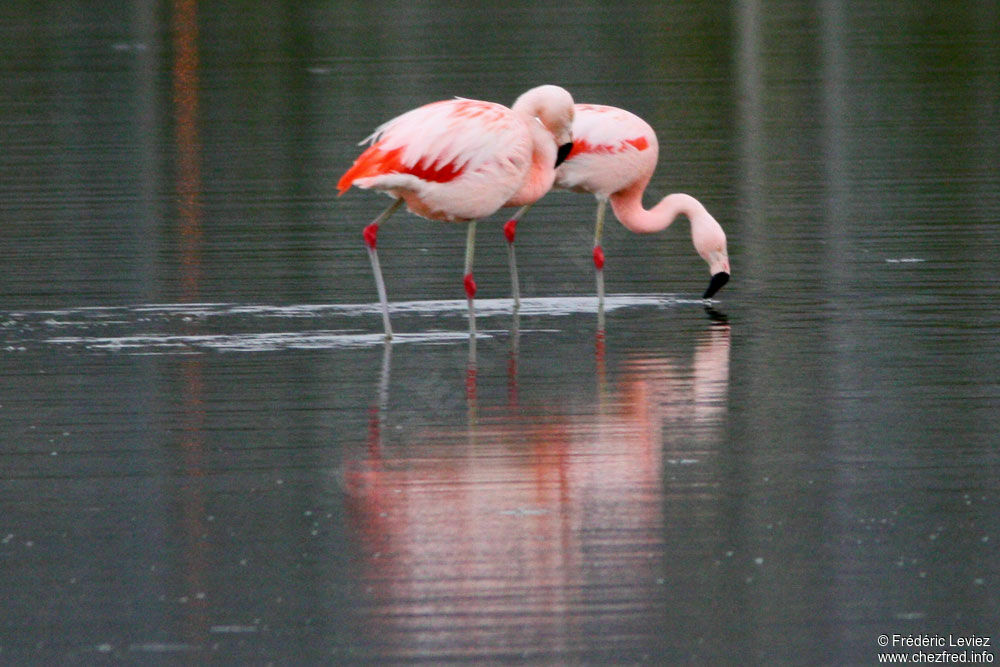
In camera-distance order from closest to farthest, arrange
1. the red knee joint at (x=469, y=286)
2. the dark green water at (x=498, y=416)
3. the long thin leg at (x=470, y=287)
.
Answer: the dark green water at (x=498, y=416) < the long thin leg at (x=470, y=287) < the red knee joint at (x=469, y=286)

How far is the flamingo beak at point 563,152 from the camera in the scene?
12.1 metres

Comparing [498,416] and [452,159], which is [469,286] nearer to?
[452,159]

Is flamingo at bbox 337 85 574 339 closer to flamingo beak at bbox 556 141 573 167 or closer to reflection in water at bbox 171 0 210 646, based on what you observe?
flamingo beak at bbox 556 141 573 167

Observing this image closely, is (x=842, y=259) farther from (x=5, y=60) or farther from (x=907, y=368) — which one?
(x=5, y=60)

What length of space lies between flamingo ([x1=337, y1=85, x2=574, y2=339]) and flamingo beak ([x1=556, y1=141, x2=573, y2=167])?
79 mm

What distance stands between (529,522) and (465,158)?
446 cm

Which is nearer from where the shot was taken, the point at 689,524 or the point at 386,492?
the point at 689,524

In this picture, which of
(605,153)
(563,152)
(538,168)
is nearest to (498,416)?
(538,168)

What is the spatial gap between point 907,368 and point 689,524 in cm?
319

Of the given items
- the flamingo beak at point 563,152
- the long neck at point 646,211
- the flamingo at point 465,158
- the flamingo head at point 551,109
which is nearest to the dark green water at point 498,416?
the long neck at point 646,211

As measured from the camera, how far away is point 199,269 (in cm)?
1395

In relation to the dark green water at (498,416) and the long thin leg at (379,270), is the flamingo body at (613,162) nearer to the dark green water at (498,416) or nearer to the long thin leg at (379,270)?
the dark green water at (498,416)

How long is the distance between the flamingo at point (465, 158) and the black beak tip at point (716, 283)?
4.51 ft

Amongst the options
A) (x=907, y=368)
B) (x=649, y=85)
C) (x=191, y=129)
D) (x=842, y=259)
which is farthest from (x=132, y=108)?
(x=907, y=368)
